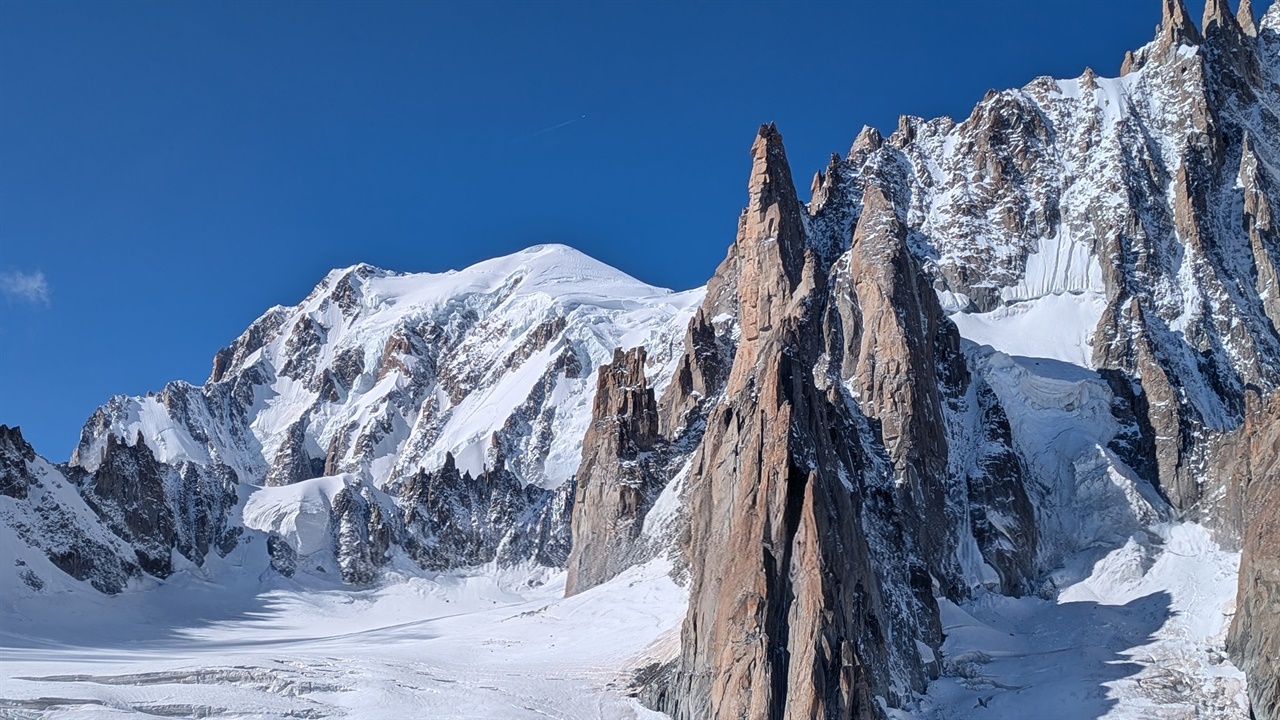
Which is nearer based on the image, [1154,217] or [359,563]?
[1154,217]

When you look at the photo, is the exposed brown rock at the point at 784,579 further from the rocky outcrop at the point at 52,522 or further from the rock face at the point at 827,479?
the rocky outcrop at the point at 52,522

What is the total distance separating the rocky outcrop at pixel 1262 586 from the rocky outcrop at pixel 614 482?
5155 centimetres

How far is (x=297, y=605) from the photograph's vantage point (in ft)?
569

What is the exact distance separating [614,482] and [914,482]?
30228 mm

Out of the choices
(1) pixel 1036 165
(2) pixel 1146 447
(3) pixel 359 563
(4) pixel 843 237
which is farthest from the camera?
(3) pixel 359 563

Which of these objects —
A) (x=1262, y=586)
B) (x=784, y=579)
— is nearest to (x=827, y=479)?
(x=784, y=579)

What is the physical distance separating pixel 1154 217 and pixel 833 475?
102 meters

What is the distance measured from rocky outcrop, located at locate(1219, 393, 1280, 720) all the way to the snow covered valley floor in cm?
234

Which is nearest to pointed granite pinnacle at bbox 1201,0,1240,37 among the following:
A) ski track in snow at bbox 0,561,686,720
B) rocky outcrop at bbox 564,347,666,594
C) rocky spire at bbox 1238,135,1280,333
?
rocky spire at bbox 1238,135,1280,333

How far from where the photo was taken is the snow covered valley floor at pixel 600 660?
76.4 meters

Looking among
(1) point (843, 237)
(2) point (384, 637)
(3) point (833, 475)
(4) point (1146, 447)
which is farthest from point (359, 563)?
(3) point (833, 475)

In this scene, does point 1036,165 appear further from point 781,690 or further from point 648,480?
point 781,690

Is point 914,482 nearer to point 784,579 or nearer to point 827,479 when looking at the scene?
point 827,479

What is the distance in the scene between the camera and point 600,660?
86625mm
